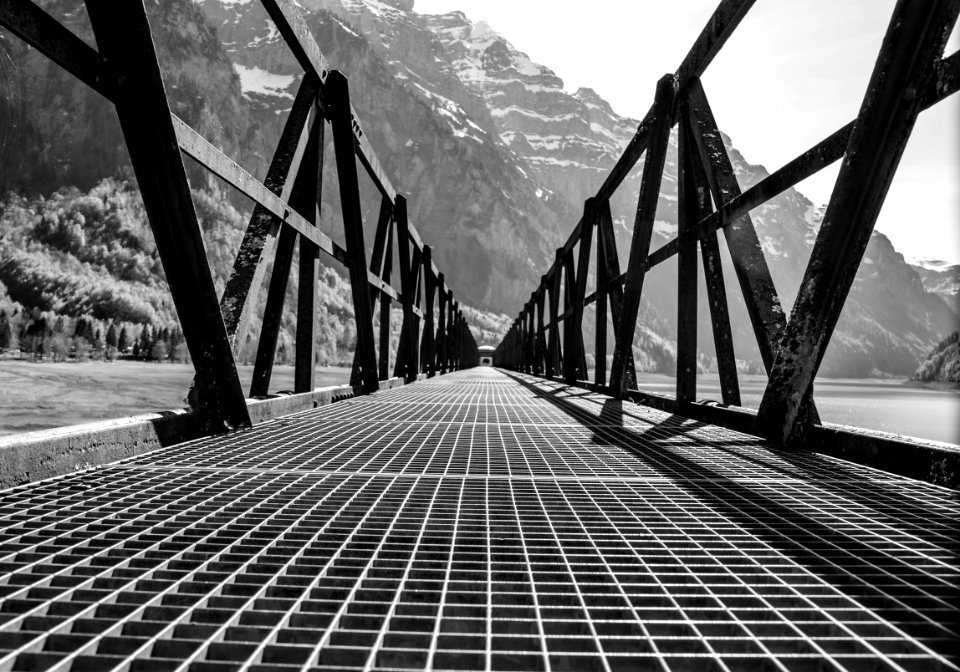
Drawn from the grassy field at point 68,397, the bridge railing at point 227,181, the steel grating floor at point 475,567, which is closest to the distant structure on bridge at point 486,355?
the grassy field at point 68,397

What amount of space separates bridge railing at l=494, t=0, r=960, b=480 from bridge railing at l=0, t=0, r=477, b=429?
2.77 m

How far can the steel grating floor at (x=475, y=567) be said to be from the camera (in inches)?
35.4

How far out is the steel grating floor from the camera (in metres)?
0.90

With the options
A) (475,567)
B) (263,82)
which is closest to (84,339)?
(475,567)

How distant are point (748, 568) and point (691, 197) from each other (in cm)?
374

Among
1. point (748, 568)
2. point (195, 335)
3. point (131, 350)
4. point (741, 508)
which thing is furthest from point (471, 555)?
point (131, 350)

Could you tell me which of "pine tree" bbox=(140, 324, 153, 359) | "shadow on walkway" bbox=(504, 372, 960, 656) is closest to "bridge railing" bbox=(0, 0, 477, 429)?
"shadow on walkway" bbox=(504, 372, 960, 656)

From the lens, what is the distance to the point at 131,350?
66.8 metres

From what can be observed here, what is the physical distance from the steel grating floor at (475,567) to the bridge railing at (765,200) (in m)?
0.49

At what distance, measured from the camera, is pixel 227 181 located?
9.53ft

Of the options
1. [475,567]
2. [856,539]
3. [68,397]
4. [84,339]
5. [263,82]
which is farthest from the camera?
[263,82]

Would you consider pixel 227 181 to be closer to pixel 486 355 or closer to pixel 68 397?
pixel 68 397

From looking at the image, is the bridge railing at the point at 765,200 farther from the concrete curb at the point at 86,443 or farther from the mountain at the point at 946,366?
the concrete curb at the point at 86,443

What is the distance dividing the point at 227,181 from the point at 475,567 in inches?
98.4
